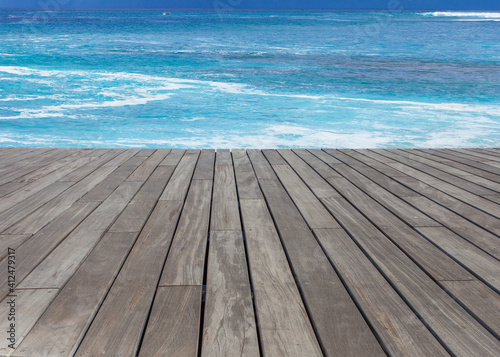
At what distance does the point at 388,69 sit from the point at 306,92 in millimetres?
5075

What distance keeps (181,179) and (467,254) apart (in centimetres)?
178

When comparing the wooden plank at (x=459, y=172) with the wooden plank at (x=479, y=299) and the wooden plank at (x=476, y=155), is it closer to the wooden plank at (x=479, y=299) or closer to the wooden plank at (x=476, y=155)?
the wooden plank at (x=476, y=155)

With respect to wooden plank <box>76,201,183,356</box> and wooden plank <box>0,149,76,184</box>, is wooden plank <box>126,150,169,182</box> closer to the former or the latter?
wooden plank <box>0,149,76,184</box>

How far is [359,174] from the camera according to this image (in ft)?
9.72

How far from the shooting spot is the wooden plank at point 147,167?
2.81m

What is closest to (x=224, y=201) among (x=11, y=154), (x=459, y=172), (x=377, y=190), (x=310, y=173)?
(x=310, y=173)

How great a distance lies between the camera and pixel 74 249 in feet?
5.60

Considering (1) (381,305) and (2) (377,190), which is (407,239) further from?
(2) (377,190)

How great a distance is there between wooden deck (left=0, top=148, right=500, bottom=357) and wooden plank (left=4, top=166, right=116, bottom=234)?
12 mm

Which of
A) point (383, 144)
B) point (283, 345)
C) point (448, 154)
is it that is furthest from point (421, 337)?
point (383, 144)

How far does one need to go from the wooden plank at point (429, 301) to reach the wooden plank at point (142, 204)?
1047mm

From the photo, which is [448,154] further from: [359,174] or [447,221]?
[447,221]

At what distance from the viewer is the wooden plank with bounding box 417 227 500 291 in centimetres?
155

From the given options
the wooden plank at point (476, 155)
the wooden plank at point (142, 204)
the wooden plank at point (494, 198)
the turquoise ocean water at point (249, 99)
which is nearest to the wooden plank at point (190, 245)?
the wooden plank at point (142, 204)
